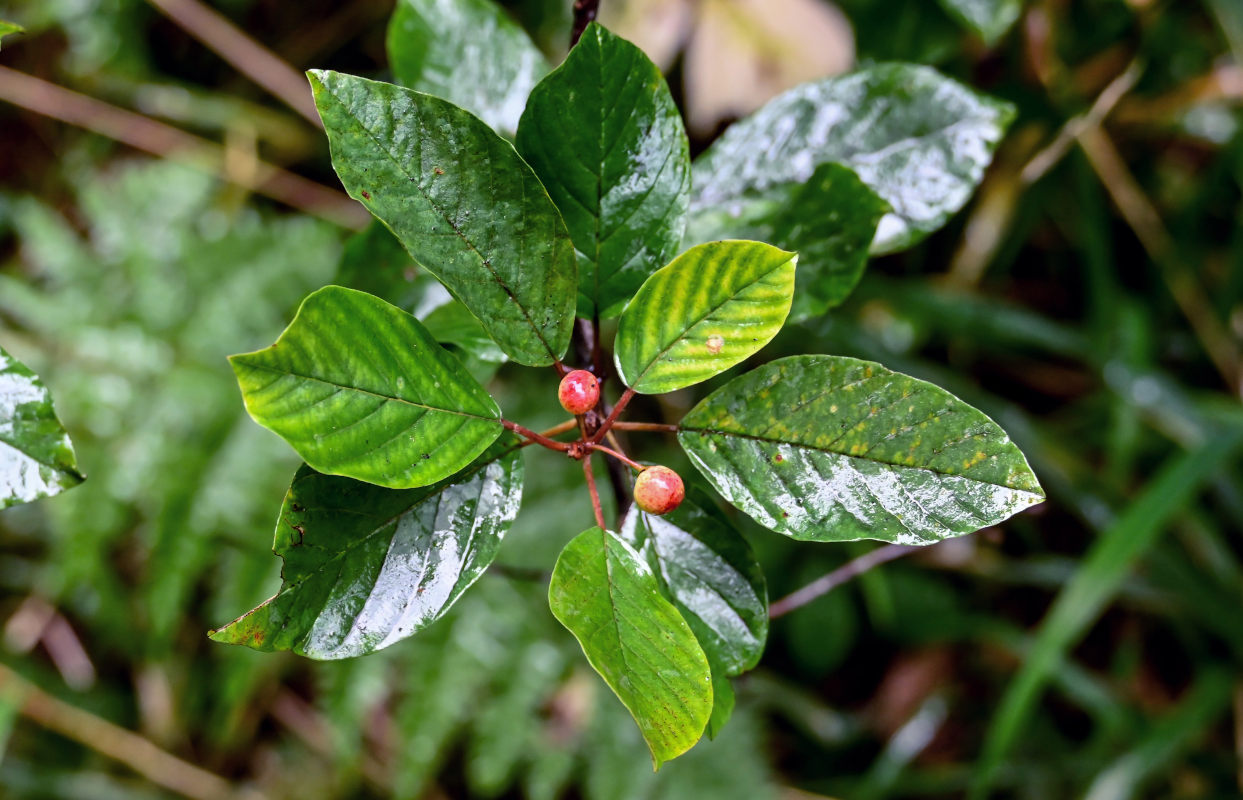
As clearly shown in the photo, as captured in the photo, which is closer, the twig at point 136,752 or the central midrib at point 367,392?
the central midrib at point 367,392

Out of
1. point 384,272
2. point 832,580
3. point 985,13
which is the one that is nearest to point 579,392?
point 384,272

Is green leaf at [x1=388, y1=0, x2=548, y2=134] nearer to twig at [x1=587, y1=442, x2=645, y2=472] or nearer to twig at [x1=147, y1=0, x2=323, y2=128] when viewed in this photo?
twig at [x1=587, y1=442, x2=645, y2=472]

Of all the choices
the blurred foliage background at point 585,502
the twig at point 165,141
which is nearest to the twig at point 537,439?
the blurred foliage background at point 585,502

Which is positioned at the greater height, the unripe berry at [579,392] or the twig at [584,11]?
the twig at [584,11]

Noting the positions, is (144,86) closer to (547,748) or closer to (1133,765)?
(547,748)

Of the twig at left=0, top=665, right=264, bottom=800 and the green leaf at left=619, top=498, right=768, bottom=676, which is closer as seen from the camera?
the green leaf at left=619, top=498, right=768, bottom=676

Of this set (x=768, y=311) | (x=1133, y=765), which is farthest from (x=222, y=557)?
(x=1133, y=765)

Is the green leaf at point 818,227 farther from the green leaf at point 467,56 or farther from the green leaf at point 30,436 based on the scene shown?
the green leaf at point 30,436

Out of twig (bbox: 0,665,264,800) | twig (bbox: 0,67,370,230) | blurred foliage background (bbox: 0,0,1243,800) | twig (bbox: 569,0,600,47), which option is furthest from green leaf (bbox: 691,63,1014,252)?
twig (bbox: 0,665,264,800)

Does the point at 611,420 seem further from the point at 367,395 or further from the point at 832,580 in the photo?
the point at 832,580
